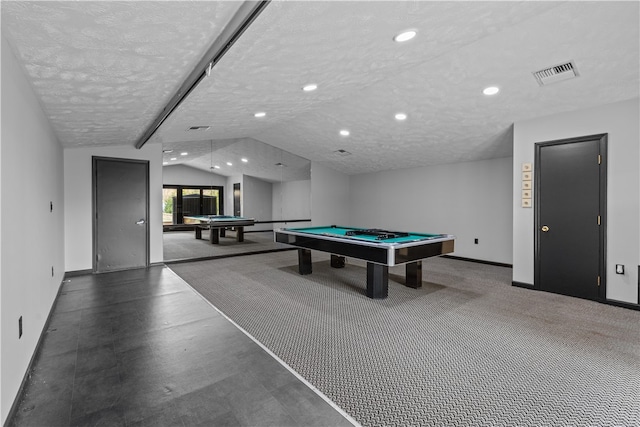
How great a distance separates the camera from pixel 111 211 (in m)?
5.59

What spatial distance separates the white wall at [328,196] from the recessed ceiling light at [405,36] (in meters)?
5.76

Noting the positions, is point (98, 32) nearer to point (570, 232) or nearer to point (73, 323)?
point (73, 323)

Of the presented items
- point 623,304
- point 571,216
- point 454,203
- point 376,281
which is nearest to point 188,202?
point 376,281

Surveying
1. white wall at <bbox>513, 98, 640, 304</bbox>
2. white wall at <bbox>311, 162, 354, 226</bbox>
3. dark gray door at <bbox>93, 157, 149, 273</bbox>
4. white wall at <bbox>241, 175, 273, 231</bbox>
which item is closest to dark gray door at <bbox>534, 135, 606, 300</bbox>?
white wall at <bbox>513, 98, 640, 304</bbox>

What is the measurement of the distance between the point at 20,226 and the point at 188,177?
4600 millimetres

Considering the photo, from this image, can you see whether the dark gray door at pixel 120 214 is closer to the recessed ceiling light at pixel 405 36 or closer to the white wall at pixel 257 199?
the white wall at pixel 257 199

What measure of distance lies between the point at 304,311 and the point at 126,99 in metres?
2.81

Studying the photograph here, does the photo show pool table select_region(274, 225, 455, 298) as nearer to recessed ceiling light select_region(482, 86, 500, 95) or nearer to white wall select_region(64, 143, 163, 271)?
recessed ceiling light select_region(482, 86, 500, 95)

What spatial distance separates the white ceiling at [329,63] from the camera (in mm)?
1848

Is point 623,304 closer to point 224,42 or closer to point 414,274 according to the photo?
point 414,274

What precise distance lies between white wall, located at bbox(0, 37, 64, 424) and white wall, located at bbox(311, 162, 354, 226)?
5882 mm

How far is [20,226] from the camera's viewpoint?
2.14m

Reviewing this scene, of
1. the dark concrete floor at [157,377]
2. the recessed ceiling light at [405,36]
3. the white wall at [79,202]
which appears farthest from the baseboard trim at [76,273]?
A: the recessed ceiling light at [405,36]

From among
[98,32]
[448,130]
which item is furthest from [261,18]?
[448,130]
